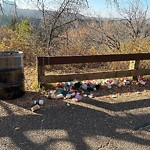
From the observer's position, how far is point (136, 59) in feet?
20.0

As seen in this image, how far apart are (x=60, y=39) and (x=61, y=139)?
8860 millimetres

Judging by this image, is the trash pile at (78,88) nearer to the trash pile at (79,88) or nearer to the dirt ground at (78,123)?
the trash pile at (79,88)

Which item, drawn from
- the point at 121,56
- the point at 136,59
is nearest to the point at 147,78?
the point at 136,59

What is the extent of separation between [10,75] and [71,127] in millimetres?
1797

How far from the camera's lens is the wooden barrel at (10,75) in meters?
4.62

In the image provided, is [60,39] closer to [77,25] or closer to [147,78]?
[77,25]

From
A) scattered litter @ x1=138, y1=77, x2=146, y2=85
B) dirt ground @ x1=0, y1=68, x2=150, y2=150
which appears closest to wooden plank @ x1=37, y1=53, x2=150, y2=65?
scattered litter @ x1=138, y1=77, x2=146, y2=85

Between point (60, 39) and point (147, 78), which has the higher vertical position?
point (60, 39)

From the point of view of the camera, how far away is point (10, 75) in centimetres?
466

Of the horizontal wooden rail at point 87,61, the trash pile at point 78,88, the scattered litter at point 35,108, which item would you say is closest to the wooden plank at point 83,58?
the horizontal wooden rail at point 87,61

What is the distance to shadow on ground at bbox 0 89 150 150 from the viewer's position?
3266 millimetres

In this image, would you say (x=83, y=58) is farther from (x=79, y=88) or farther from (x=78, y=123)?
(x=78, y=123)

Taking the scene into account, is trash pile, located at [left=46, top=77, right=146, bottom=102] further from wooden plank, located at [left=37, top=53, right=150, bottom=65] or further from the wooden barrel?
the wooden barrel

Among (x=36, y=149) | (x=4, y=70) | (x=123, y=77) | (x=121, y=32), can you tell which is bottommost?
(x=36, y=149)
